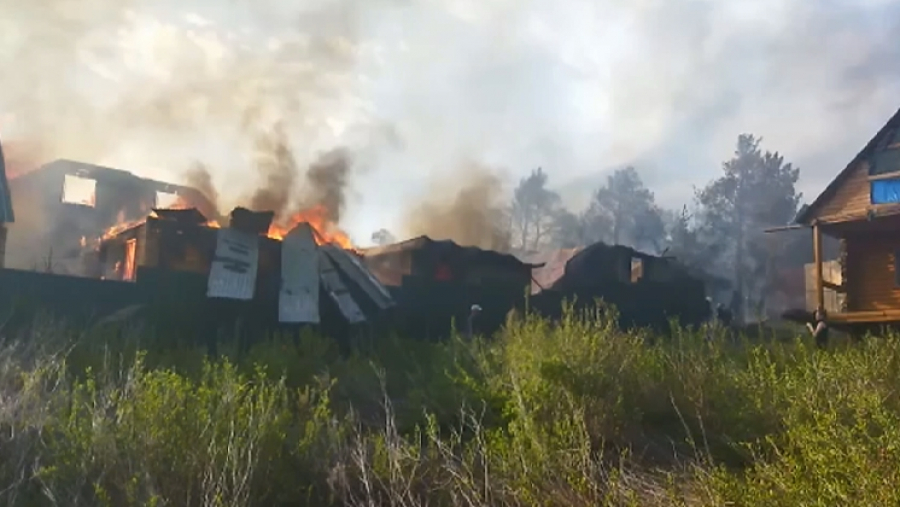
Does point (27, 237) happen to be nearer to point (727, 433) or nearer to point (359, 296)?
point (359, 296)

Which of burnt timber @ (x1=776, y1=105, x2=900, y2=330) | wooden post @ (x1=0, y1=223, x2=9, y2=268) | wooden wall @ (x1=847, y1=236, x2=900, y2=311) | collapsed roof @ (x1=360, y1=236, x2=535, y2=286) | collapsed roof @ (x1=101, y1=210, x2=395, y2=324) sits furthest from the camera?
collapsed roof @ (x1=360, y1=236, x2=535, y2=286)

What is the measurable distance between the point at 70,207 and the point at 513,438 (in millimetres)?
35849

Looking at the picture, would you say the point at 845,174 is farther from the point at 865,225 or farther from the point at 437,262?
the point at 437,262

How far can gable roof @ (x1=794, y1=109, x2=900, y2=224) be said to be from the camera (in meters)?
17.5

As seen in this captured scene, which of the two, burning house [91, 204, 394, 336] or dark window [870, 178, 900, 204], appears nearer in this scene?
dark window [870, 178, 900, 204]

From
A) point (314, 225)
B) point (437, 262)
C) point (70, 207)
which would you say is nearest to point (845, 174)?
point (437, 262)

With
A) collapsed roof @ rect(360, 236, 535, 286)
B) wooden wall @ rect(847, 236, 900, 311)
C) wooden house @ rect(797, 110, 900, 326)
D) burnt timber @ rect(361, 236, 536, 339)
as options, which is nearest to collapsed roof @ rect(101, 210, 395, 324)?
burnt timber @ rect(361, 236, 536, 339)

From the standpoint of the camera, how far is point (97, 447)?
473 cm

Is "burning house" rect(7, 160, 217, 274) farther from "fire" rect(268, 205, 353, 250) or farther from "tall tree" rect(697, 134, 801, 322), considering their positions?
"tall tree" rect(697, 134, 801, 322)

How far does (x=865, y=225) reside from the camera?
17.7 metres

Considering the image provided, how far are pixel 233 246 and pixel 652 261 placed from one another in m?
21.2

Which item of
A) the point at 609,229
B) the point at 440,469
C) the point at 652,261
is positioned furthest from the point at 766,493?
the point at 609,229

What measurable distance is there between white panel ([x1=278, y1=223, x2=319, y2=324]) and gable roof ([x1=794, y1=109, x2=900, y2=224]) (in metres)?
12.4

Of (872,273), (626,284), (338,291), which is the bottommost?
(338,291)
